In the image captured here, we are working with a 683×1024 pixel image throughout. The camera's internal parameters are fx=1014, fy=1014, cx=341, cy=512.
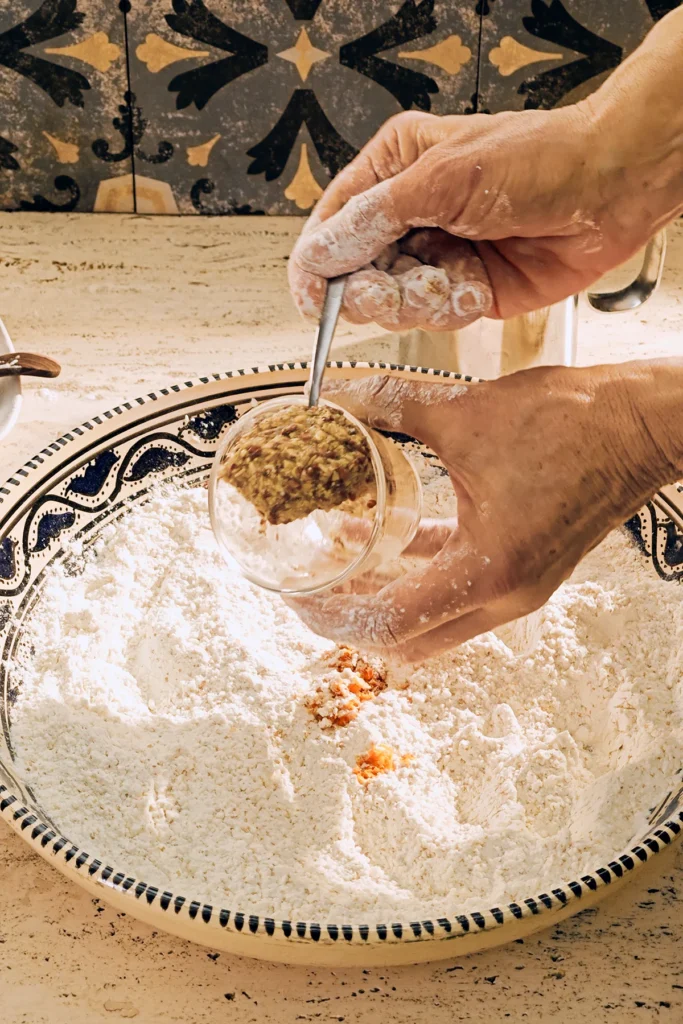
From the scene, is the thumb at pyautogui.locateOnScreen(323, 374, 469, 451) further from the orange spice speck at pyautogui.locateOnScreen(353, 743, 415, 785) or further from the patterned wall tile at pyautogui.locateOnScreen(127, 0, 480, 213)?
the patterned wall tile at pyautogui.locateOnScreen(127, 0, 480, 213)

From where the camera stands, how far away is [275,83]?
129 cm

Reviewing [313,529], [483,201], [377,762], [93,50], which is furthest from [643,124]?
[93,50]

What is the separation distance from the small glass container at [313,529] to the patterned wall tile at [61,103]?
0.77 meters

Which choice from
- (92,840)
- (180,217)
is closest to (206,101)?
(180,217)

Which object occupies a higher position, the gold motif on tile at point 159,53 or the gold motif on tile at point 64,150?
the gold motif on tile at point 159,53

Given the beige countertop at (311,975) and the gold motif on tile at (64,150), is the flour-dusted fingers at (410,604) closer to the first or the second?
the beige countertop at (311,975)

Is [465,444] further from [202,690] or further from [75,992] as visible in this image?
[75,992]

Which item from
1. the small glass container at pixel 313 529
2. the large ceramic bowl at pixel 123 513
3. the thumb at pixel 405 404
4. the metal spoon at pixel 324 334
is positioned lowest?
the large ceramic bowl at pixel 123 513

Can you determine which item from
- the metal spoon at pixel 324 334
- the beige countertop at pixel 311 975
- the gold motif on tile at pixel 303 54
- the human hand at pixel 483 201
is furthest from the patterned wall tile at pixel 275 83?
the beige countertop at pixel 311 975

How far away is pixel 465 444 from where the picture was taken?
0.67 metres

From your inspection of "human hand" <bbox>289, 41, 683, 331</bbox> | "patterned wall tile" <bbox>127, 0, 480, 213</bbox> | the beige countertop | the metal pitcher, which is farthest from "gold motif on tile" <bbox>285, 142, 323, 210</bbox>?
the beige countertop

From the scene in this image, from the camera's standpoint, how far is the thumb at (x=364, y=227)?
689 mm

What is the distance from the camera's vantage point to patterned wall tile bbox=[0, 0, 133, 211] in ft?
4.04

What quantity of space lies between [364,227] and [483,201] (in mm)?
87
